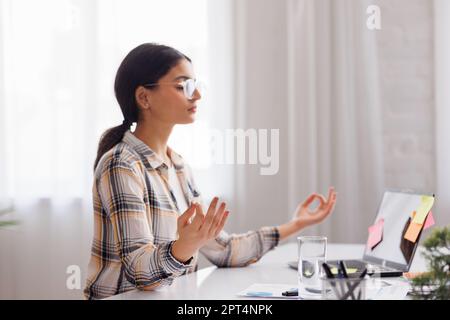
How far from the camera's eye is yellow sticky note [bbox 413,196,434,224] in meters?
1.57

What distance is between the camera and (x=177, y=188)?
1821 mm

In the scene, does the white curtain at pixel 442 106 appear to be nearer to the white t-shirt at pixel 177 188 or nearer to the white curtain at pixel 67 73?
the white curtain at pixel 67 73

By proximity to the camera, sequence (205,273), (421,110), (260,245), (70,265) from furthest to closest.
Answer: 1. (70,265)
2. (421,110)
3. (260,245)
4. (205,273)

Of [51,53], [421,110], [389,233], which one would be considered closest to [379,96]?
[421,110]

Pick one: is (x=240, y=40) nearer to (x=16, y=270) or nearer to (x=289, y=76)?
(x=289, y=76)

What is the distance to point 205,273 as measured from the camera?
5.49 feet

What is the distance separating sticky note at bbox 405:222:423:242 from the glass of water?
33 cm

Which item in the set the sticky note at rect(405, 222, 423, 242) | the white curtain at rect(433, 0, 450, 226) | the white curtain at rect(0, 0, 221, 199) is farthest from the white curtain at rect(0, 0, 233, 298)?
the sticky note at rect(405, 222, 423, 242)

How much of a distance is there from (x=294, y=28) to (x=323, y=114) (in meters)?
0.37

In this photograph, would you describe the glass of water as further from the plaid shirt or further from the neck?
the neck

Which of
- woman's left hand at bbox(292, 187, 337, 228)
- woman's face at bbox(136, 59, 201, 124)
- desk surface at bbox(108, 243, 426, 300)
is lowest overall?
desk surface at bbox(108, 243, 426, 300)

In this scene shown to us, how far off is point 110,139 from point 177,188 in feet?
0.75

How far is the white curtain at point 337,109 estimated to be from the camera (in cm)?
279

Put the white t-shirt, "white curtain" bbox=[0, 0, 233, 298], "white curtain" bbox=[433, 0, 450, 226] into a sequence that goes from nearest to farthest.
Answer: the white t-shirt < "white curtain" bbox=[433, 0, 450, 226] < "white curtain" bbox=[0, 0, 233, 298]
